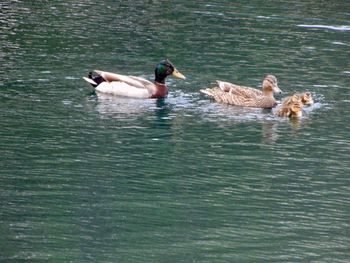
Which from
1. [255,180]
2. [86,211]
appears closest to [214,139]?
[255,180]

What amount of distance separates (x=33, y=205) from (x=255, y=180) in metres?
3.26

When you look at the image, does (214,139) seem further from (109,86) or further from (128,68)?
(128,68)

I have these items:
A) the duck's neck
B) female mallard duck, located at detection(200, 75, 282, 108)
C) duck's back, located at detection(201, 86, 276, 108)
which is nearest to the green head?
the duck's neck

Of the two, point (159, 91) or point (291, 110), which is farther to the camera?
point (159, 91)

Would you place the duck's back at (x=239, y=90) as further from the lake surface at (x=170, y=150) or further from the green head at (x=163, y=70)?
the green head at (x=163, y=70)

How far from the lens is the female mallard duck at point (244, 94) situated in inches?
776

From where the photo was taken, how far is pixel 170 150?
1602 centimetres

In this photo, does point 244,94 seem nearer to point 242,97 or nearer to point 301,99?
point 242,97

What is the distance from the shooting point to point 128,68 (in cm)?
2278

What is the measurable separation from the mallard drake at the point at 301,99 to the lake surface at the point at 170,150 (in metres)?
0.16

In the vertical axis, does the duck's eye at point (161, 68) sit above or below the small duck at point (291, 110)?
above

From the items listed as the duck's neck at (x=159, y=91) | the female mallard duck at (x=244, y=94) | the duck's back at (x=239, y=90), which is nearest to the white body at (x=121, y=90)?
the duck's neck at (x=159, y=91)

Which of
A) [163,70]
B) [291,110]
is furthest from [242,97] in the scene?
[163,70]

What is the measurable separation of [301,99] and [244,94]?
44.4 inches
